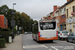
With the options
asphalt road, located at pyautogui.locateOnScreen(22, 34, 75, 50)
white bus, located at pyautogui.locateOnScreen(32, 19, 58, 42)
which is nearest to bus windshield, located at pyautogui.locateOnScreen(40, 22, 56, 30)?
white bus, located at pyautogui.locateOnScreen(32, 19, 58, 42)

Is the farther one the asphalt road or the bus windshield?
the bus windshield

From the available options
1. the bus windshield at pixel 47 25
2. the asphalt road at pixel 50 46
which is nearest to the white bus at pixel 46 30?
the bus windshield at pixel 47 25

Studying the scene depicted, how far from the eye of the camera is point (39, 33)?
19266 mm

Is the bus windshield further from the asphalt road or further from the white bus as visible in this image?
the asphalt road

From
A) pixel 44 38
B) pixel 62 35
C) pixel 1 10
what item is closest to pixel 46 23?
pixel 44 38

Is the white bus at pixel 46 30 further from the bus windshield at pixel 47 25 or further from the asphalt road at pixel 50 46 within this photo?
the asphalt road at pixel 50 46

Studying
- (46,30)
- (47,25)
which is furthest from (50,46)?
(47,25)

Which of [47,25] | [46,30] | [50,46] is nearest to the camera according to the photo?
[50,46]

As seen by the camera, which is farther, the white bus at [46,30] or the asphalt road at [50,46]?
the white bus at [46,30]

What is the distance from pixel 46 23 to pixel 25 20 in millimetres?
74543

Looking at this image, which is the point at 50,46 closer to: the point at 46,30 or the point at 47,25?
the point at 46,30

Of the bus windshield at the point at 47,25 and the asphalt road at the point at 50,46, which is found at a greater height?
the bus windshield at the point at 47,25

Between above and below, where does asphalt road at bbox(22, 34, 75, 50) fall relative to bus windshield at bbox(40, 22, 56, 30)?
below

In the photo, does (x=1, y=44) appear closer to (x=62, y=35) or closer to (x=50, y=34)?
(x=50, y=34)
